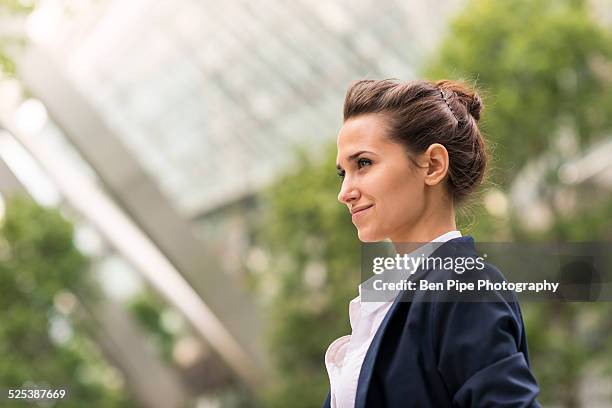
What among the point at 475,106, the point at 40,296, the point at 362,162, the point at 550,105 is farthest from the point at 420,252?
the point at 40,296

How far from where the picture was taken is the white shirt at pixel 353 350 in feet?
3.51

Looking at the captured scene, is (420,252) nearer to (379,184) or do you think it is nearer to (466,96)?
(379,184)

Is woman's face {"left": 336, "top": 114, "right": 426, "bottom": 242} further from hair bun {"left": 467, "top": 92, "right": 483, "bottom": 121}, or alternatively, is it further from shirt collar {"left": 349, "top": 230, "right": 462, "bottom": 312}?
hair bun {"left": 467, "top": 92, "right": 483, "bottom": 121}

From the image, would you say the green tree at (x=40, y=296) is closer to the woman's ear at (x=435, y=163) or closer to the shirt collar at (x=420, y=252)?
the shirt collar at (x=420, y=252)

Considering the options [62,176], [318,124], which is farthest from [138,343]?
[318,124]

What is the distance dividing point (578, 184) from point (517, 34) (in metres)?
2.03

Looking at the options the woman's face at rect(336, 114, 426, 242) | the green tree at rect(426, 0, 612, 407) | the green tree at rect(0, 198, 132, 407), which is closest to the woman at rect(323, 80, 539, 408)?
the woman's face at rect(336, 114, 426, 242)

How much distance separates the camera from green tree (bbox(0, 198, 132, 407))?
10.6 metres

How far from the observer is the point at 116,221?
13.5m

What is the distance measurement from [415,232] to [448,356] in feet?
0.78

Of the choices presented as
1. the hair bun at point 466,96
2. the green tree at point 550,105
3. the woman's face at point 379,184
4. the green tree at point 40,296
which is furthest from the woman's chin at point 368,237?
the green tree at point 40,296

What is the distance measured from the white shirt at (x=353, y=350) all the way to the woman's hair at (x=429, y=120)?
0.31 feet

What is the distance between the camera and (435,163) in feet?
3.68

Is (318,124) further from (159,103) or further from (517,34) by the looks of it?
(517,34)
